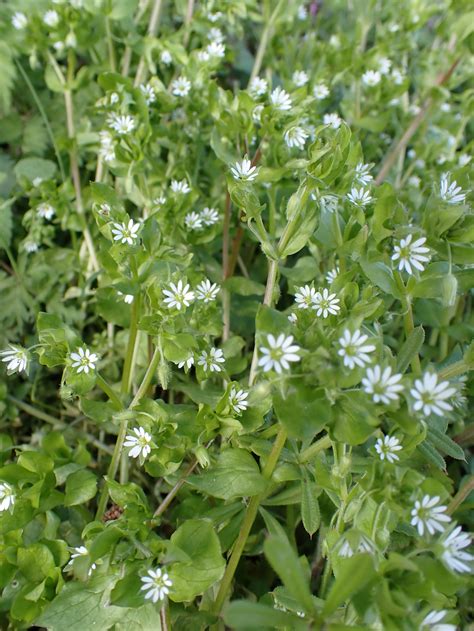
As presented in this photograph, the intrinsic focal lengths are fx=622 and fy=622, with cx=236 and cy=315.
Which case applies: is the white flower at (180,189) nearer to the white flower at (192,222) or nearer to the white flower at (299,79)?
the white flower at (192,222)

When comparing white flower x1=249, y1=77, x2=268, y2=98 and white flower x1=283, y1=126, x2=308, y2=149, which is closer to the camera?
white flower x1=283, y1=126, x2=308, y2=149

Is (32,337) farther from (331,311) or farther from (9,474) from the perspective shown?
(331,311)

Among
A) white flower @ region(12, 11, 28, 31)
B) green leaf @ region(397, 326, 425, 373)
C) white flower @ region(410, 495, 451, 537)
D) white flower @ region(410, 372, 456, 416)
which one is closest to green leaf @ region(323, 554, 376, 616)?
white flower @ region(410, 495, 451, 537)

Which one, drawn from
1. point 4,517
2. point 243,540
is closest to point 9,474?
point 4,517

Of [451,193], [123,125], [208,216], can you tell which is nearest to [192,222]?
[208,216]

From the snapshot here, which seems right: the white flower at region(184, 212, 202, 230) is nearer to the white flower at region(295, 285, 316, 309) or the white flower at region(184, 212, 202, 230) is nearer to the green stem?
the white flower at region(295, 285, 316, 309)

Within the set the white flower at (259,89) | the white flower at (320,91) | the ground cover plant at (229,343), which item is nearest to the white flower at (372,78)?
the ground cover plant at (229,343)

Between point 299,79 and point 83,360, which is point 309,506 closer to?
point 83,360
